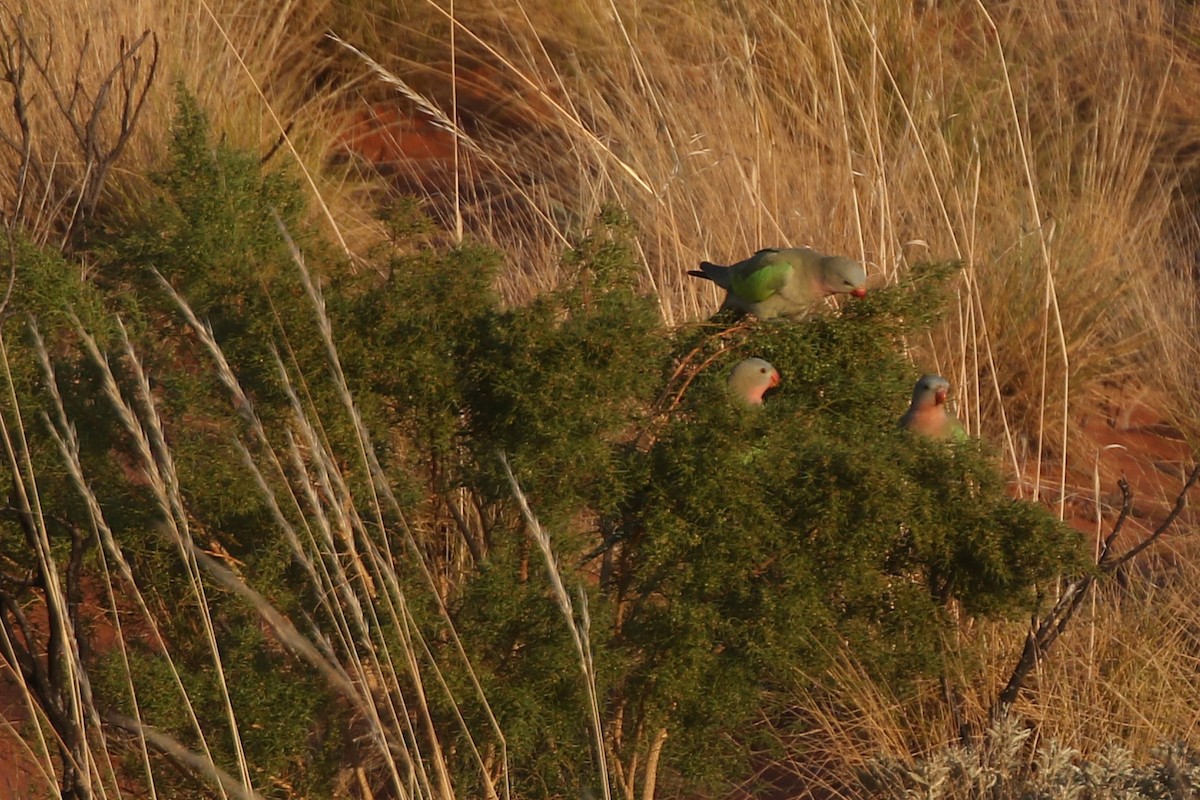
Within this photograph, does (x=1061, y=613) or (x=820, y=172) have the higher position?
(x=820, y=172)

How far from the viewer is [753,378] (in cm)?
259

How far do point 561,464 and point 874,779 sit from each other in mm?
1152

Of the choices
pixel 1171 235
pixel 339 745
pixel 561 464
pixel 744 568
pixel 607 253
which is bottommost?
pixel 1171 235

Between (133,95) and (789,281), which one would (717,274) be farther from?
(133,95)

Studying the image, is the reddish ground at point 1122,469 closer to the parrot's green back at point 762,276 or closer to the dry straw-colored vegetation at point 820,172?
the dry straw-colored vegetation at point 820,172

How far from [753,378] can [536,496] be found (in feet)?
1.42

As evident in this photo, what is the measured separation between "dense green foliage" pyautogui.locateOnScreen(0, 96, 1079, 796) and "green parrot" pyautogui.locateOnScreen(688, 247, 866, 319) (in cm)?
40

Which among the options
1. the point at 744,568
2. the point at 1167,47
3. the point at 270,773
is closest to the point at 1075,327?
the point at 1167,47

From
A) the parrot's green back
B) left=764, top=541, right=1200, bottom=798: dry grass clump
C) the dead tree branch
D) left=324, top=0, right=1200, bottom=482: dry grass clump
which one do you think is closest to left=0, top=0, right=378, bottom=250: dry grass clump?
left=324, top=0, right=1200, bottom=482: dry grass clump

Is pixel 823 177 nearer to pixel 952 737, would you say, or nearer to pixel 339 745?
pixel 952 737

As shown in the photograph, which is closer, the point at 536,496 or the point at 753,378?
the point at 536,496

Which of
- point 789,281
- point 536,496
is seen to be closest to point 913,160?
point 789,281

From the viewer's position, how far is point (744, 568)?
2.44 meters

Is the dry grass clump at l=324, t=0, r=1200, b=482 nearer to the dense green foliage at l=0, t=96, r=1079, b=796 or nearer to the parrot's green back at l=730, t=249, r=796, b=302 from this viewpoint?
the parrot's green back at l=730, t=249, r=796, b=302
